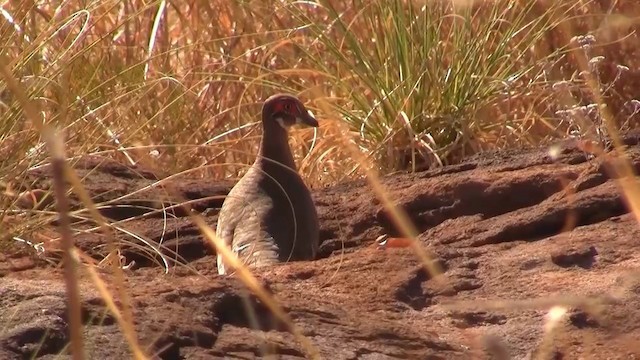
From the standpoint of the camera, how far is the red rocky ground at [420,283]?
3.05 meters

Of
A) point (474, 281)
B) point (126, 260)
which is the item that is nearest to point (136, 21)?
point (126, 260)

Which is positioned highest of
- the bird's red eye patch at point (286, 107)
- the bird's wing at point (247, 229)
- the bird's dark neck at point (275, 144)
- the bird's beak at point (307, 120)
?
the bird's red eye patch at point (286, 107)

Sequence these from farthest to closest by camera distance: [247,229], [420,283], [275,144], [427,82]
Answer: [427,82] < [275,144] < [247,229] < [420,283]

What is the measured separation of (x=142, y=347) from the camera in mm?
2900

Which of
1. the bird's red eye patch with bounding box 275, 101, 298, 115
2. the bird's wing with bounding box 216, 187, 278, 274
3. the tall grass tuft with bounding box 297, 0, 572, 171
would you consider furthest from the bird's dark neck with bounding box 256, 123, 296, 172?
the bird's wing with bounding box 216, 187, 278, 274

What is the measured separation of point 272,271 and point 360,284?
15.2 inches

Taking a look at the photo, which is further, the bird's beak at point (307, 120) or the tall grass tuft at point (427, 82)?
the tall grass tuft at point (427, 82)

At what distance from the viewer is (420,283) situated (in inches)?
152

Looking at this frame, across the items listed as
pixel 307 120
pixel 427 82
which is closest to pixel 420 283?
pixel 307 120

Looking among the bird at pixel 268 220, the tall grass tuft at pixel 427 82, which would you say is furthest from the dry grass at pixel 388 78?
the bird at pixel 268 220

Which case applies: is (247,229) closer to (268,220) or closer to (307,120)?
(268,220)

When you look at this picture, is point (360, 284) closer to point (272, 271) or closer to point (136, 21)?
point (272, 271)

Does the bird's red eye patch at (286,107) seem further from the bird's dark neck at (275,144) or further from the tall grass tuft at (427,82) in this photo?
the tall grass tuft at (427,82)

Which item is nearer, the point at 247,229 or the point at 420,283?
the point at 420,283
